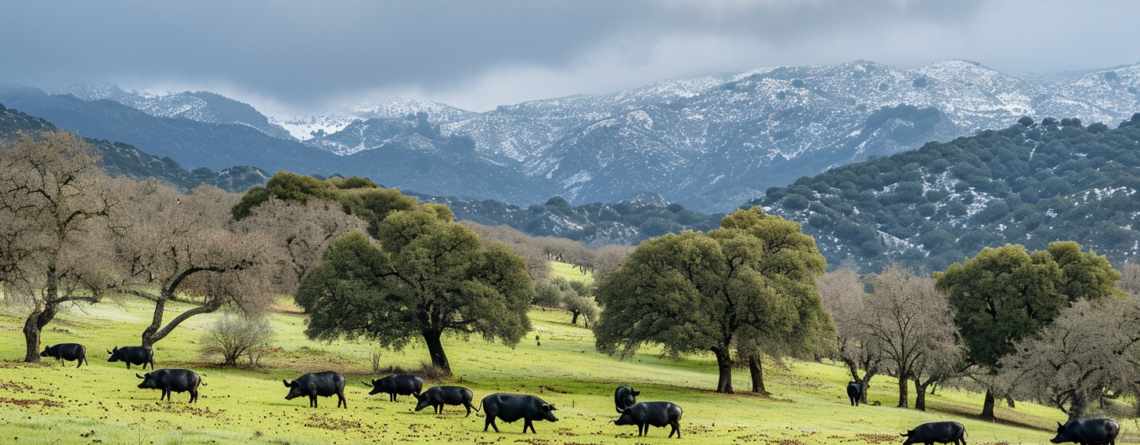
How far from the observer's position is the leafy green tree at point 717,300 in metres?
53.6

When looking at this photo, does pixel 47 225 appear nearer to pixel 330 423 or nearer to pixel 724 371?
pixel 330 423

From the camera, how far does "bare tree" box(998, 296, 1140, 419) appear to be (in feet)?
163

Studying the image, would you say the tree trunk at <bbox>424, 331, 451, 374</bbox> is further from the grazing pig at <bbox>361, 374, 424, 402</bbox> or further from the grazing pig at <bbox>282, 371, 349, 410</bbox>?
the grazing pig at <bbox>282, 371, 349, 410</bbox>

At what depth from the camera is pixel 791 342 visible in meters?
54.8

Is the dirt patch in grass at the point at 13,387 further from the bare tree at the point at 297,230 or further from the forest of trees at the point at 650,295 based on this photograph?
the bare tree at the point at 297,230

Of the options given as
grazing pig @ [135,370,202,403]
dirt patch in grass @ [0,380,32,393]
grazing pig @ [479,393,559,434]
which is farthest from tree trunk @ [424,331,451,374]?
dirt patch in grass @ [0,380,32,393]

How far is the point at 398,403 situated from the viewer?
37.4m

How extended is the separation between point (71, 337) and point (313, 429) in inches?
1369

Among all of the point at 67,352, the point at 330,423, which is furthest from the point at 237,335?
the point at 330,423

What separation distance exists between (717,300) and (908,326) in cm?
1445

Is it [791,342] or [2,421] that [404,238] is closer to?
[791,342]

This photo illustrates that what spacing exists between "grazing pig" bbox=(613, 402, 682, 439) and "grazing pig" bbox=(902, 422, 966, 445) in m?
9.31

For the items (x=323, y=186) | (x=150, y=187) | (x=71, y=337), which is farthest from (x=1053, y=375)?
(x=150, y=187)

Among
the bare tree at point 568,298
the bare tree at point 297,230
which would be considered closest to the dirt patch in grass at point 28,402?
the bare tree at point 297,230
